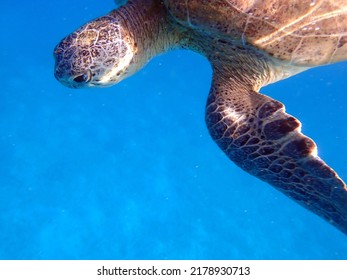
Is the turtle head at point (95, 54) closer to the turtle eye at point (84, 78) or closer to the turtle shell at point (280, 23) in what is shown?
the turtle eye at point (84, 78)

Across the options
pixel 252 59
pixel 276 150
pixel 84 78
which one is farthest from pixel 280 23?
pixel 84 78

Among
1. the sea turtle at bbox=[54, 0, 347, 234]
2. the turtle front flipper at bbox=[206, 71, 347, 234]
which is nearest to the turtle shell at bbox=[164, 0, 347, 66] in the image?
the sea turtle at bbox=[54, 0, 347, 234]

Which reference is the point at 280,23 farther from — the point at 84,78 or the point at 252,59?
the point at 84,78

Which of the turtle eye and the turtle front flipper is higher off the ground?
the turtle eye

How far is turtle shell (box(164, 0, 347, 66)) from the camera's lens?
2943 millimetres

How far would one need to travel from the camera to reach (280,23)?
2.97m

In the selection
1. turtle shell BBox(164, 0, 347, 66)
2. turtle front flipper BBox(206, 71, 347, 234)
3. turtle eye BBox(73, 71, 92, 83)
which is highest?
turtle shell BBox(164, 0, 347, 66)

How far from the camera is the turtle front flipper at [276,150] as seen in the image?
8.95 feet

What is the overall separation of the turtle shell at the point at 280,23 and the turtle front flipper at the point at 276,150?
49cm

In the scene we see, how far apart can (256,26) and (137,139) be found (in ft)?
28.8

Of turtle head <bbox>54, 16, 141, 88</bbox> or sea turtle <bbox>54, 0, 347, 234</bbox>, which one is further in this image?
turtle head <bbox>54, 16, 141, 88</bbox>

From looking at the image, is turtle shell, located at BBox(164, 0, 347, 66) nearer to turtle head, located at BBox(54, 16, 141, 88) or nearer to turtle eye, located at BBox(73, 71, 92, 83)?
turtle head, located at BBox(54, 16, 141, 88)

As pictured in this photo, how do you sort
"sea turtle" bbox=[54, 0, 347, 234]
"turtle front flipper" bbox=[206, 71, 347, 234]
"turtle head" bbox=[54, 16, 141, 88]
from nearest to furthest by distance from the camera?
"turtle front flipper" bbox=[206, 71, 347, 234] < "sea turtle" bbox=[54, 0, 347, 234] < "turtle head" bbox=[54, 16, 141, 88]
